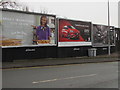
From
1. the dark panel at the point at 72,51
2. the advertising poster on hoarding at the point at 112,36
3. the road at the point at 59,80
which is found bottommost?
the road at the point at 59,80

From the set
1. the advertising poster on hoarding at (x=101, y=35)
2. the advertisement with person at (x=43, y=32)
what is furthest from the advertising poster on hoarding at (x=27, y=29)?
the advertising poster on hoarding at (x=101, y=35)

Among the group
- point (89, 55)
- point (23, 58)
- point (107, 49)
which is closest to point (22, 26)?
point (23, 58)

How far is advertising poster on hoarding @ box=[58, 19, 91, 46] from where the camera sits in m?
20.4

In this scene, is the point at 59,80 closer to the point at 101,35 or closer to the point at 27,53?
the point at 27,53

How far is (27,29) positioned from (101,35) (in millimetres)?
12733

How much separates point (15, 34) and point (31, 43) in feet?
6.51

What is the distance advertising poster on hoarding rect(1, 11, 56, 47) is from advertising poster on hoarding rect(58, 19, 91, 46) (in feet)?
4.57

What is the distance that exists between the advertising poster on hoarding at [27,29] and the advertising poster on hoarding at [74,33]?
1392mm

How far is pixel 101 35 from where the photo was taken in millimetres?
25703

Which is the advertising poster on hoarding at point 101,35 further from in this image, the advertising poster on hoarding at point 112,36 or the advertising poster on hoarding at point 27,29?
the advertising poster on hoarding at point 27,29

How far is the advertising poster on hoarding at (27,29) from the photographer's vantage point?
52.1 feet

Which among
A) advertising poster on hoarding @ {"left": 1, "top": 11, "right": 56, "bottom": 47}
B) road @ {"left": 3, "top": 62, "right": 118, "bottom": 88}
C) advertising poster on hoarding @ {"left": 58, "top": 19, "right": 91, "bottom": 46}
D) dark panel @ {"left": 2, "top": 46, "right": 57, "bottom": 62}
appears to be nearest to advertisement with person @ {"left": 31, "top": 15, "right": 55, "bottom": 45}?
advertising poster on hoarding @ {"left": 1, "top": 11, "right": 56, "bottom": 47}

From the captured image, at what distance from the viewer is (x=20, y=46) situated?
16.6 meters

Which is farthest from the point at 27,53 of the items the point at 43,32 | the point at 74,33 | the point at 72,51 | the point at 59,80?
the point at 59,80
